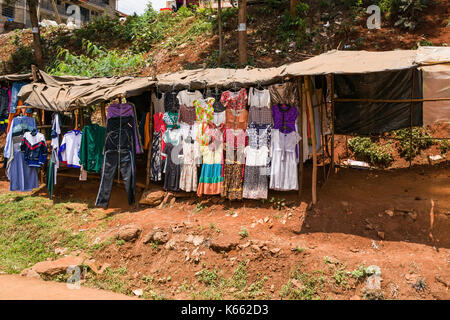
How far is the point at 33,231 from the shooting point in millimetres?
6547

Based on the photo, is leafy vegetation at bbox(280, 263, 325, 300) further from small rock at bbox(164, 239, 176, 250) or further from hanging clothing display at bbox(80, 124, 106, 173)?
hanging clothing display at bbox(80, 124, 106, 173)

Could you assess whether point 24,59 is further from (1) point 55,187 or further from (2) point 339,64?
(2) point 339,64

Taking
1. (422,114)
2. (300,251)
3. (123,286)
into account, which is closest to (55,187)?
(123,286)

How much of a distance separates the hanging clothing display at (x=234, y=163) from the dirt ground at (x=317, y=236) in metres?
0.30

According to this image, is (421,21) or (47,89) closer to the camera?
(47,89)

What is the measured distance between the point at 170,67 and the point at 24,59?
7746mm

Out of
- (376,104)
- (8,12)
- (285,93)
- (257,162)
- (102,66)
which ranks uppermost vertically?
(8,12)

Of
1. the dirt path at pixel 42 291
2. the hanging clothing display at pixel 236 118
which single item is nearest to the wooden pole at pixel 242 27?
the hanging clothing display at pixel 236 118

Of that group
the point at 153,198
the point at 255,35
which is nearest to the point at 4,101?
the point at 153,198

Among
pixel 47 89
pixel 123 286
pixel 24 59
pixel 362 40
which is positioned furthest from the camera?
pixel 24 59

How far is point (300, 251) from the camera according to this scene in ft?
16.4

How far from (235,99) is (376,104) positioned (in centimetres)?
264

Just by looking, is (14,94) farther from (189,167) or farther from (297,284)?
(297,284)

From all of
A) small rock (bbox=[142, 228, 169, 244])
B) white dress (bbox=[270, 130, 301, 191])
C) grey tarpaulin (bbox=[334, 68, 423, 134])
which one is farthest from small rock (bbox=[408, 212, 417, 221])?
small rock (bbox=[142, 228, 169, 244])
